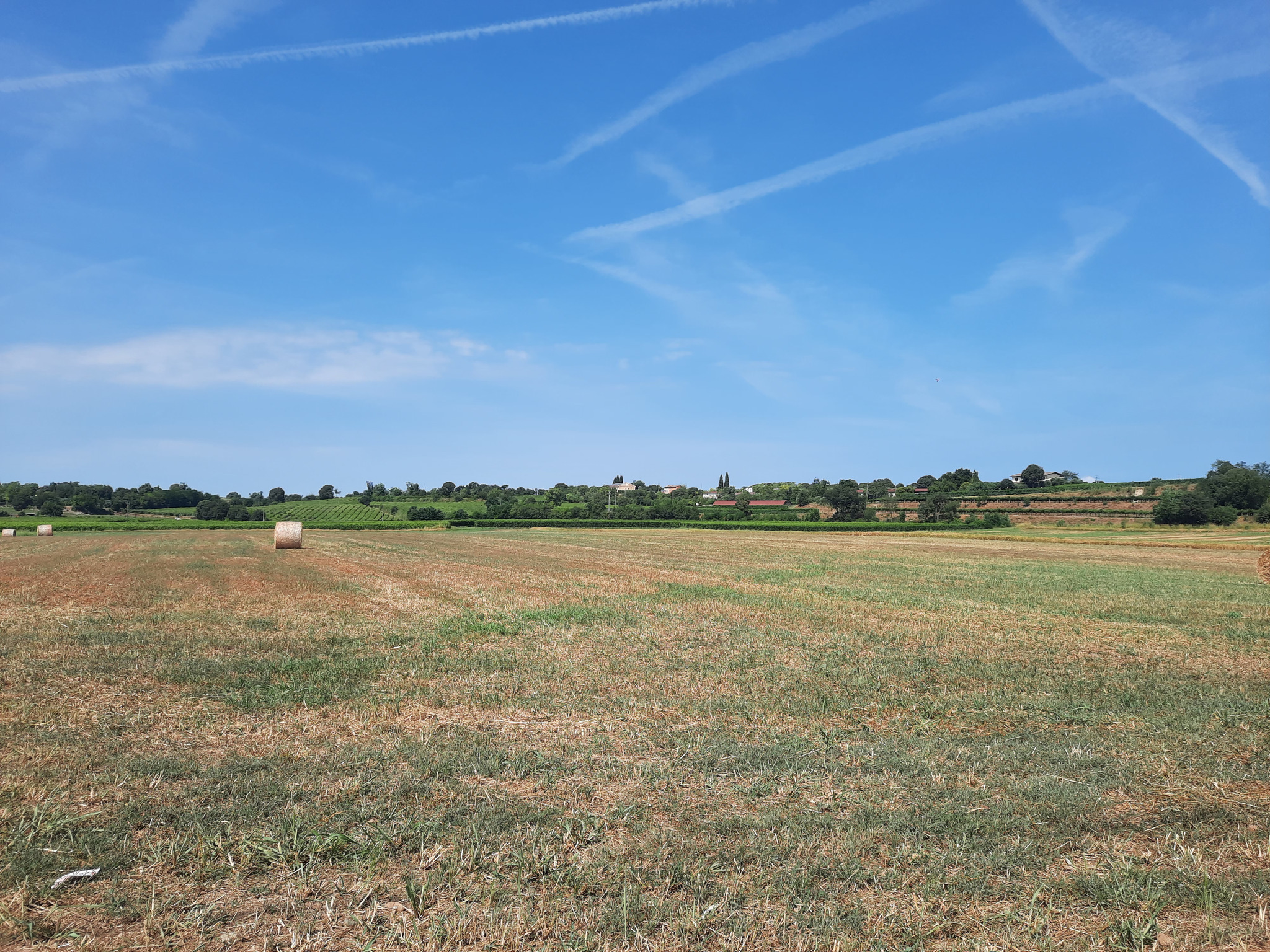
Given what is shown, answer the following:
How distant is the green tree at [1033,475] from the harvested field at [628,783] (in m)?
162

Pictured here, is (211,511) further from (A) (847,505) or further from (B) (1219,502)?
(B) (1219,502)

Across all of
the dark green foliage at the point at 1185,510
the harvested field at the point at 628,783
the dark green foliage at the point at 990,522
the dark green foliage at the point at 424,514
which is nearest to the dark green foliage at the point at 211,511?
the dark green foliage at the point at 424,514

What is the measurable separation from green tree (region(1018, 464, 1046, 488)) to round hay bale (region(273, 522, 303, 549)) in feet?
504

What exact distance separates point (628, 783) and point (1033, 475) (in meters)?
182

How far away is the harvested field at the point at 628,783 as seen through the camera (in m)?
4.59

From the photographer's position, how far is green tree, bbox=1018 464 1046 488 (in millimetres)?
161500

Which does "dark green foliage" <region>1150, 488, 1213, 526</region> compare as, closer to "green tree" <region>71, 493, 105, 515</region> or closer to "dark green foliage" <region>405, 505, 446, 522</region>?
"dark green foliage" <region>405, 505, 446, 522</region>

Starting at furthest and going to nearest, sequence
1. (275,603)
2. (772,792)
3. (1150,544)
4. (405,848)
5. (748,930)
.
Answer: (1150,544), (275,603), (772,792), (405,848), (748,930)

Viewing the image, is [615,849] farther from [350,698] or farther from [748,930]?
[350,698]

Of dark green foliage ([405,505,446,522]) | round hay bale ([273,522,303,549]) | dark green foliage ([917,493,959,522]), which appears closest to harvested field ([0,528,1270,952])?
round hay bale ([273,522,303,549])

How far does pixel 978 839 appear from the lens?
18.5ft

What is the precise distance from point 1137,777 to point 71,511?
139086 mm

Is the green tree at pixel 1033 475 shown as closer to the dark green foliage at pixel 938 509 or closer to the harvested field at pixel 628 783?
the dark green foliage at pixel 938 509

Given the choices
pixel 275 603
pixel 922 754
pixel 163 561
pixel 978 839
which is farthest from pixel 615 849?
pixel 163 561
